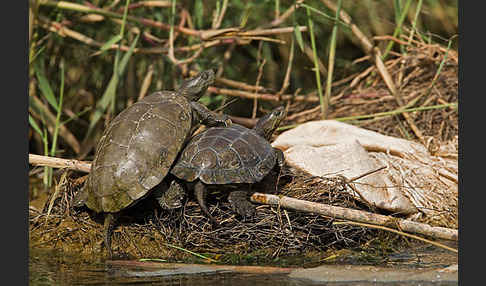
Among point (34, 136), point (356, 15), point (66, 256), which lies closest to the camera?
point (66, 256)

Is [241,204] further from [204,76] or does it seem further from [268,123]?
[204,76]

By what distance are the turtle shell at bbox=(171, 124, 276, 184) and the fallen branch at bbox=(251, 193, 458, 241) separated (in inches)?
9.4

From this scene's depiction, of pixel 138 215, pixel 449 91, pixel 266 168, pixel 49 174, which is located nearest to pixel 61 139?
pixel 49 174

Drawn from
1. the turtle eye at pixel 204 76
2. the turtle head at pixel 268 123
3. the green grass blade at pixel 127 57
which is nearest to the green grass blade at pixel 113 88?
the green grass blade at pixel 127 57

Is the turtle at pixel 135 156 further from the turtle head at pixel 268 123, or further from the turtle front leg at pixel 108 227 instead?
the turtle head at pixel 268 123

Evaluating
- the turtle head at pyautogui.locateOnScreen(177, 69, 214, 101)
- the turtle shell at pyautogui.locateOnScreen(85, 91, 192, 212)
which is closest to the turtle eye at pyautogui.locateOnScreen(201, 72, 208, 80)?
the turtle head at pyautogui.locateOnScreen(177, 69, 214, 101)

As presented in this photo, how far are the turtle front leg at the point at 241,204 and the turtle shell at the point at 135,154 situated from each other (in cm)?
43

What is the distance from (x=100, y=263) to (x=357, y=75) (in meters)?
3.47

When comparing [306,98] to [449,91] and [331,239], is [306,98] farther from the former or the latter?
[331,239]

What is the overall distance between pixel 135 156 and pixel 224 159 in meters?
0.52

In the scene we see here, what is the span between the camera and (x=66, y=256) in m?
3.82

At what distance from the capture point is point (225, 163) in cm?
374

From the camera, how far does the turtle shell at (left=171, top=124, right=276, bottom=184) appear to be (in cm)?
369

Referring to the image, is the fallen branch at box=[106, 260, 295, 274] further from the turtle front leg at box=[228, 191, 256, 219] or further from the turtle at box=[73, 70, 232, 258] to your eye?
the turtle front leg at box=[228, 191, 256, 219]
